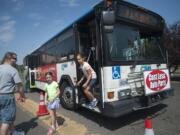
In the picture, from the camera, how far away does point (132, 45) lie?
539 cm

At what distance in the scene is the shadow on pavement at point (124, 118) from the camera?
17.7 ft

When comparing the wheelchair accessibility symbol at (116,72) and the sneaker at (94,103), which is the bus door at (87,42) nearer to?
the sneaker at (94,103)

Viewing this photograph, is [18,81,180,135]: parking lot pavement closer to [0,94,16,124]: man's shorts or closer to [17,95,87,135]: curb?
[17,95,87,135]: curb

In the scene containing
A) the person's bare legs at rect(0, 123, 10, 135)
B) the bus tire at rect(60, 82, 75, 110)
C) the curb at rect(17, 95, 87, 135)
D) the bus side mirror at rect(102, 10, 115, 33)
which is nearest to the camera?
the person's bare legs at rect(0, 123, 10, 135)

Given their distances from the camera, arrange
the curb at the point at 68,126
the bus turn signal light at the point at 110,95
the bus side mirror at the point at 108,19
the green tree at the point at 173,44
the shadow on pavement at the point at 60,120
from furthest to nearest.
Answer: the green tree at the point at 173,44 < the shadow on pavement at the point at 60,120 < the curb at the point at 68,126 < the bus turn signal light at the point at 110,95 < the bus side mirror at the point at 108,19

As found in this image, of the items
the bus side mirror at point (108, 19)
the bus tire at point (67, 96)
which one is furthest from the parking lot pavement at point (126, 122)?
the bus side mirror at point (108, 19)

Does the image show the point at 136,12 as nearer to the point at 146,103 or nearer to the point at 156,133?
the point at 146,103

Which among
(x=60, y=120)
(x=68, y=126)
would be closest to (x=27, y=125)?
(x=60, y=120)

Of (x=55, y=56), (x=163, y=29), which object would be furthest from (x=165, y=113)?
(x=55, y=56)

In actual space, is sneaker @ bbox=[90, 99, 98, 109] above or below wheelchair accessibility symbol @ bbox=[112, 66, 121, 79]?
below

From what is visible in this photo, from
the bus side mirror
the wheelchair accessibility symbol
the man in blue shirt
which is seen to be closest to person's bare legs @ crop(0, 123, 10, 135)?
the man in blue shirt

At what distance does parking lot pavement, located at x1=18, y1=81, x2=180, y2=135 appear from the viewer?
190 inches

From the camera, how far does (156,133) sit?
4551mm

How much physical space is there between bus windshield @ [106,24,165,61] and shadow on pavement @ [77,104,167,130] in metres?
1.77
